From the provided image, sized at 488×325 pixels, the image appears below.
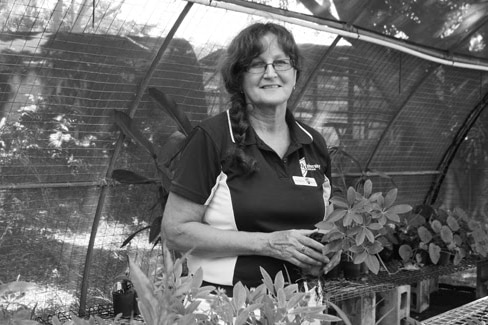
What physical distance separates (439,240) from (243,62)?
10.2 ft

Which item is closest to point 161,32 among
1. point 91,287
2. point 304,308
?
point 91,287

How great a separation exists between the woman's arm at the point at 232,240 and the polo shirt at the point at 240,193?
41 mm

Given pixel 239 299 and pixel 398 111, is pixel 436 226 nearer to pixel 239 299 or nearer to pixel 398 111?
pixel 398 111

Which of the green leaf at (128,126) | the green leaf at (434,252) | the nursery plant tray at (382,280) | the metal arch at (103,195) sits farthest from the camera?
the green leaf at (434,252)

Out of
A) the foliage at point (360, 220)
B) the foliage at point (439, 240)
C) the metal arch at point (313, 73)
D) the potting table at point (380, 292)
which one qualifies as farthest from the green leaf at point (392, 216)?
the metal arch at point (313, 73)

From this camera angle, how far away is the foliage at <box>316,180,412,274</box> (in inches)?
66.8

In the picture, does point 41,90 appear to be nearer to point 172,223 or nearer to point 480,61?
point 172,223

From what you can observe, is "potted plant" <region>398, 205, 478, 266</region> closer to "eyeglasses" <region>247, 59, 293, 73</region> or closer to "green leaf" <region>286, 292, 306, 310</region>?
"eyeglasses" <region>247, 59, 293, 73</region>

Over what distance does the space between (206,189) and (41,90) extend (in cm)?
173

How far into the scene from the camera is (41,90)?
3207mm

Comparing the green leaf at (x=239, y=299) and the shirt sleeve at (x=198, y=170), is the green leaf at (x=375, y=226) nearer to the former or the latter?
the shirt sleeve at (x=198, y=170)

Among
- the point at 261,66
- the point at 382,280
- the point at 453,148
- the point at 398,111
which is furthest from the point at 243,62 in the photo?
the point at 453,148

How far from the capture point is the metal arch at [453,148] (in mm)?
6312

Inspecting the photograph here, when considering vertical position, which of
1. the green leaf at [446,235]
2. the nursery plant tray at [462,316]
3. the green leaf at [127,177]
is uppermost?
the green leaf at [446,235]
